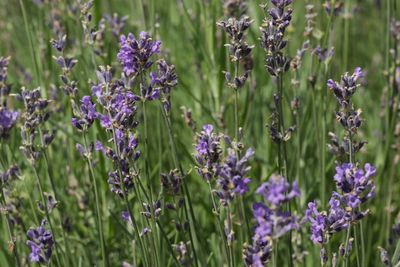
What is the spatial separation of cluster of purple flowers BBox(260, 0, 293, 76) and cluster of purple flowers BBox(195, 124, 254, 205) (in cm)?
30

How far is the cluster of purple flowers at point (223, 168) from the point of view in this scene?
1.57 metres

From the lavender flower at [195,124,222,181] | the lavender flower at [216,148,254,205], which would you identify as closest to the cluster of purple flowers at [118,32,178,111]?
the lavender flower at [195,124,222,181]

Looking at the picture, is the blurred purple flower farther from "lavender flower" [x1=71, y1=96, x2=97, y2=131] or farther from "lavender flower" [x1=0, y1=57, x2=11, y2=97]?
"lavender flower" [x1=0, y1=57, x2=11, y2=97]

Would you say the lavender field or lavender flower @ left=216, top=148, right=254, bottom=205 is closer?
lavender flower @ left=216, top=148, right=254, bottom=205

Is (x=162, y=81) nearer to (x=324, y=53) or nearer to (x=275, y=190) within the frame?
(x=275, y=190)

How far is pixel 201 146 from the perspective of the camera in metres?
1.73

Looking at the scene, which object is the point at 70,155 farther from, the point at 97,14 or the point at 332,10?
the point at 332,10

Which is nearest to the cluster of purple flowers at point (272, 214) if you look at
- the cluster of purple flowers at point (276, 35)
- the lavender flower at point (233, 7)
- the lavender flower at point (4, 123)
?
the cluster of purple flowers at point (276, 35)

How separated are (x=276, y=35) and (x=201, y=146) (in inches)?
16.4

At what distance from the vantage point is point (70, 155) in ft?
10.5

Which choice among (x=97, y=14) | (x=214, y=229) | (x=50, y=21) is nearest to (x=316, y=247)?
(x=214, y=229)

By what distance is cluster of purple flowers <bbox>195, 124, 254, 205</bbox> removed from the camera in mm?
1566

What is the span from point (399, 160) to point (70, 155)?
5.24 ft

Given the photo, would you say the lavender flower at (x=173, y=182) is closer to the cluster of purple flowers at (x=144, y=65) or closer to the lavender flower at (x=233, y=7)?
the cluster of purple flowers at (x=144, y=65)
